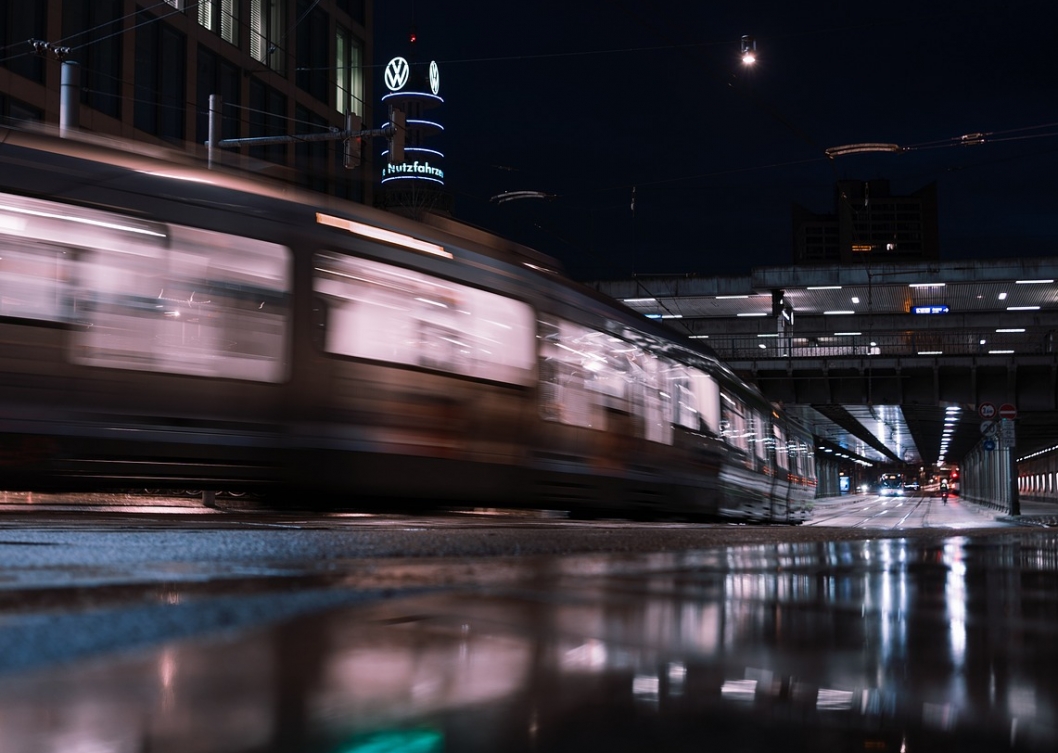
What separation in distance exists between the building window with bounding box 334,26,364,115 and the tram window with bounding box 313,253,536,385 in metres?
33.5

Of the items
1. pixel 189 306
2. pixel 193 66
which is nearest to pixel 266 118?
pixel 193 66

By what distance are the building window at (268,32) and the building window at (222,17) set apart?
1039 millimetres

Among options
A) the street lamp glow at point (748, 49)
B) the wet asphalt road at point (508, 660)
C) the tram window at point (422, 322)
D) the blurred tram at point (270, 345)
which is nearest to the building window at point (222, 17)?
the street lamp glow at point (748, 49)

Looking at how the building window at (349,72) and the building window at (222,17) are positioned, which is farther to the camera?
the building window at (349,72)

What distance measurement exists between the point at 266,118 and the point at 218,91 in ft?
10.7

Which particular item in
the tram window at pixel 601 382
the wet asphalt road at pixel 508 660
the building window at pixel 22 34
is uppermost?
the building window at pixel 22 34

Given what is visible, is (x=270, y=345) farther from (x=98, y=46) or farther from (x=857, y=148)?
(x=98, y=46)

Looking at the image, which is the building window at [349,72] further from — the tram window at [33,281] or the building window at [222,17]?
the tram window at [33,281]

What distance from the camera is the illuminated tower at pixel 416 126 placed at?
75.9 m

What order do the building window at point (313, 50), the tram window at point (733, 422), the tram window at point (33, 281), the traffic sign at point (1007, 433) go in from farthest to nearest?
the building window at point (313, 50), the traffic sign at point (1007, 433), the tram window at point (733, 422), the tram window at point (33, 281)

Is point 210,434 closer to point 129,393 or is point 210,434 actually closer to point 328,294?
point 129,393

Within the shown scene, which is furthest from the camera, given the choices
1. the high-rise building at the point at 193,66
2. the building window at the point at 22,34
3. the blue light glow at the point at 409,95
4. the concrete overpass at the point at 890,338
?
the blue light glow at the point at 409,95

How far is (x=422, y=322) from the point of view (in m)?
11.8

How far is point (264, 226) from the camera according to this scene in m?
10.6
